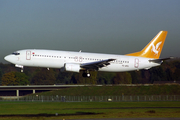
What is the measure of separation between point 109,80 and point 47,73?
4357 centimetres

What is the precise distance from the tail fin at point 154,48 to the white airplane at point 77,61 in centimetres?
125

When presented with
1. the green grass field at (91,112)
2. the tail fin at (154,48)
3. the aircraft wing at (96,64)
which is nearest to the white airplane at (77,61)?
the aircraft wing at (96,64)

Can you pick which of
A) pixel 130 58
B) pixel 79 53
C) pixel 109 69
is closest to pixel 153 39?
pixel 130 58

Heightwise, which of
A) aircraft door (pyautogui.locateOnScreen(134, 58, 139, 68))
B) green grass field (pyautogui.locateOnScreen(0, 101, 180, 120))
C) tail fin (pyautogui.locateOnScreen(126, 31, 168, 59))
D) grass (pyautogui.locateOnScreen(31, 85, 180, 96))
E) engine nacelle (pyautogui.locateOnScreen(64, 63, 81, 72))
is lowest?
green grass field (pyautogui.locateOnScreen(0, 101, 180, 120))

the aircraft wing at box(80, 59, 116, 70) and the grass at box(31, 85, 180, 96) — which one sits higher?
the aircraft wing at box(80, 59, 116, 70)

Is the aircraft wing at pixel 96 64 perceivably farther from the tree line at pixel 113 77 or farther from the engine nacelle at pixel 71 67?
the tree line at pixel 113 77

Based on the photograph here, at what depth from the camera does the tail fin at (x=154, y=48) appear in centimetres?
6031

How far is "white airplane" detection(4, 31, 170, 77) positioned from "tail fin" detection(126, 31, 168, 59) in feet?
4.11

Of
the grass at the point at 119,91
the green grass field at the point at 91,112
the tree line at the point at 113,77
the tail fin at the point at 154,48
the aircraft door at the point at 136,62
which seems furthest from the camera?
the tree line at the point at 113,77

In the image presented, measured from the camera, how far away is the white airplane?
169 ft

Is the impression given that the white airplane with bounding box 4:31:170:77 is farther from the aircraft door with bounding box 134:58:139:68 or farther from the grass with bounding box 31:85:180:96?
the grass with bounding box 31:85:180:96

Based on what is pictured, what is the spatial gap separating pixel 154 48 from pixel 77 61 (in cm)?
1717

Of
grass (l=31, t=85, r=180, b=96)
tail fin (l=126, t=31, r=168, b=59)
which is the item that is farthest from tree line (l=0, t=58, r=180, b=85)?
tail fin (l=126, t=31, r=168, b=59)

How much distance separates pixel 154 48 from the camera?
2408 inches
